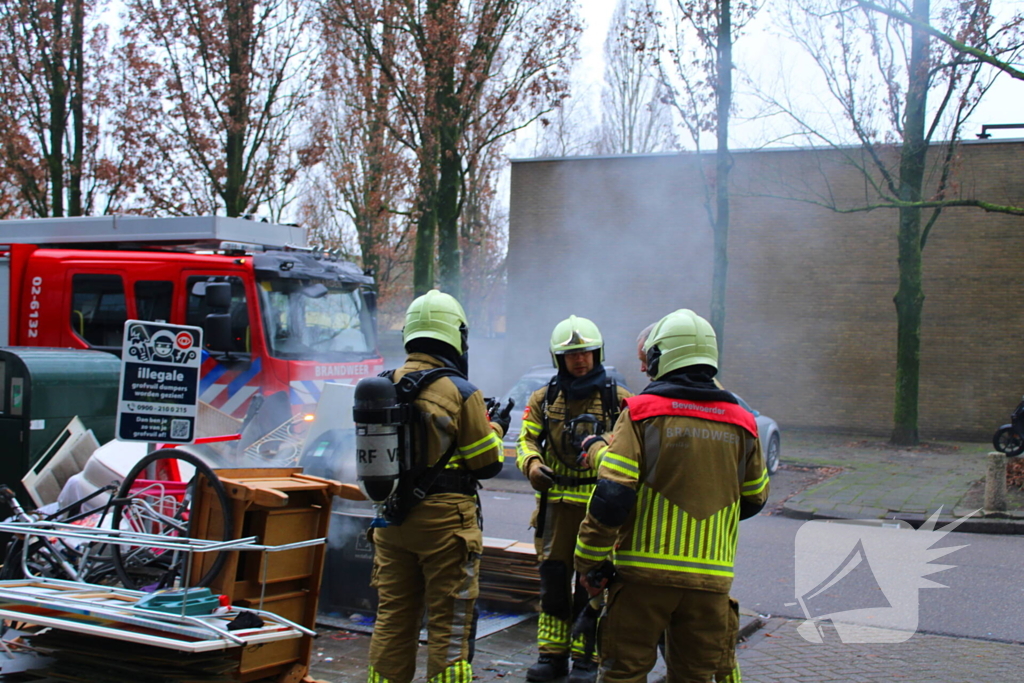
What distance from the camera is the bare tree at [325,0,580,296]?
17.0 m

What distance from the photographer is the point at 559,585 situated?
451 centimetres

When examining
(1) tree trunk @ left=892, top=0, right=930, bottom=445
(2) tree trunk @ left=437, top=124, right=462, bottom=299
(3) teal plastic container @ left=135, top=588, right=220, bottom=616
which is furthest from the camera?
(2) tree trunk @ left=437, top=124, right=462, bottom=299

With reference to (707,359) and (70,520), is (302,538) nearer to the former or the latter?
(70,520)

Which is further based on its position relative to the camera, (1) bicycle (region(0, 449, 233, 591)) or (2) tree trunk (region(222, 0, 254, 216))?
(2) tree trunk (region(222, 0, 254, 216))

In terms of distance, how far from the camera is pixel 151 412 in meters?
4.73

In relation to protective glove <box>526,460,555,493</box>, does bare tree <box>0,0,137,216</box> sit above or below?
above

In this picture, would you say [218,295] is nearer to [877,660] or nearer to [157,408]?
[157,408]

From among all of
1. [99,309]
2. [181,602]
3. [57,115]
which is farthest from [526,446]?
[57,115]

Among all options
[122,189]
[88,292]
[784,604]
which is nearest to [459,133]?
[122,189]

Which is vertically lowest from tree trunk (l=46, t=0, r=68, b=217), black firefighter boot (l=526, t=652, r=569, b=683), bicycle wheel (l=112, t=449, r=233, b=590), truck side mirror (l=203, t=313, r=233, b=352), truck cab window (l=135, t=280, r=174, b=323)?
black firefighter boot (l=526, t=652, r=569, b=683)

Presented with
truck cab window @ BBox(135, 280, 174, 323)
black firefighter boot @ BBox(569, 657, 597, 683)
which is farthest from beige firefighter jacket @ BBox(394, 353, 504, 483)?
truck cab window @ BBox(135, 280, 174, 323)

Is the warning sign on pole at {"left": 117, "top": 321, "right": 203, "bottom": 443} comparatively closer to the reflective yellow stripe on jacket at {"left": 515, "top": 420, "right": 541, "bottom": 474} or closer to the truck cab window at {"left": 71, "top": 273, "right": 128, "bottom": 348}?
the reflective yellow stripe on jacket at {"left": 515, "top": 420, "right": 541, "bottom": 474}

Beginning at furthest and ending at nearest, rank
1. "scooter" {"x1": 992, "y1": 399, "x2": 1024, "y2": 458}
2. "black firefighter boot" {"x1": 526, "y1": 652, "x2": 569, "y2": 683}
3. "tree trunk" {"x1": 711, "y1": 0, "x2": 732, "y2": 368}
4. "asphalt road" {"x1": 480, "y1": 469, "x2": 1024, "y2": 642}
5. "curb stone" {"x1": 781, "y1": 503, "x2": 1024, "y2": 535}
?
"tree trunk" {"x1": 711, "y1": 0, "x2": 732, "y2": 368} < "scooter" {"x1": 992, "y1": 399, "x2": 1024, "y2": 458} < "curb stone" {"x1": 781, "y1": 503, "x2": 1024, "y2": 535} < "asphalt road" {"x1": 480, "y1": 469, "x2": 1024, "y2": 642} < "black firefighter boot" {"x1": 526, "y1": 652, "x2": 569, "y2": 683}

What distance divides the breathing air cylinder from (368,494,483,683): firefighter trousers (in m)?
0.25
